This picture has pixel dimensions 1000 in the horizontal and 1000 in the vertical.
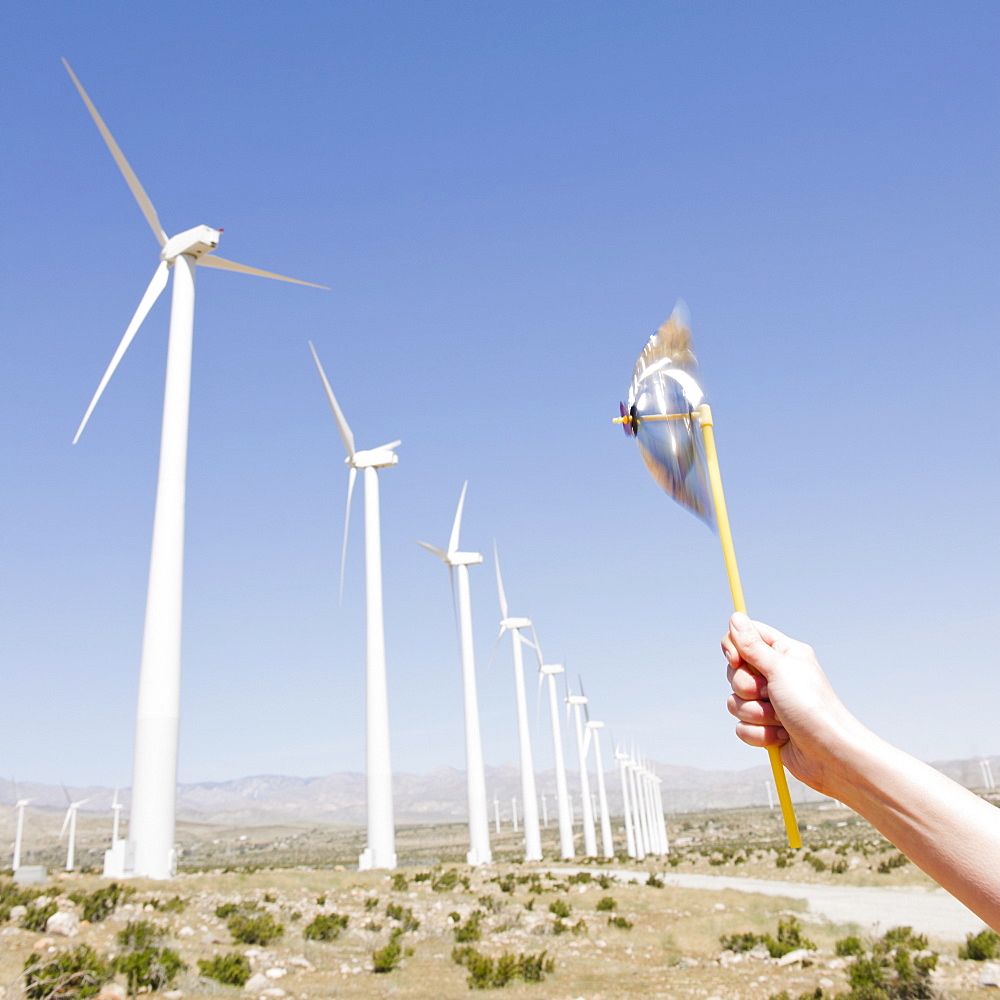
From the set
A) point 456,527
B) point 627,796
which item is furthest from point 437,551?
point 627,796

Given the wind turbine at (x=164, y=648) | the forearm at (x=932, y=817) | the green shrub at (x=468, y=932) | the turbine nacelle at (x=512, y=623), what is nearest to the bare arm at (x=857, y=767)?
the forearm at (x=932, y=817)

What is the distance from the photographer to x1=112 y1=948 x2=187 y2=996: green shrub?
560 inches

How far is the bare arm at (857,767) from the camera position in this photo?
2229 mm

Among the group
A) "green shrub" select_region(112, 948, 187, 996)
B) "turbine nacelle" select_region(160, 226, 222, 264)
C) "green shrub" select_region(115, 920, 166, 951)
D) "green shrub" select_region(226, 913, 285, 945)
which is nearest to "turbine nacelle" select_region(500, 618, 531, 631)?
"turbine nacelle" select_region(160, 226, 222, 264)

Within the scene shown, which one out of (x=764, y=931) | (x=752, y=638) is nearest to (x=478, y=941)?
(x=764, y=931)

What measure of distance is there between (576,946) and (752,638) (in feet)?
72.1

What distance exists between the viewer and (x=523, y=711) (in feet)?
215

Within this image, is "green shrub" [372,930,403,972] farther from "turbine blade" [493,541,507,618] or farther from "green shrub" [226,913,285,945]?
"turbine blade" [493,541,507,618]


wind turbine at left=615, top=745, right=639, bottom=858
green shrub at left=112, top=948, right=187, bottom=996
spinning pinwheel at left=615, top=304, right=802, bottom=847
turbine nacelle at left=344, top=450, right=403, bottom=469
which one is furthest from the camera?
wind turbine at left=615, top=745, right=639, bottom=858

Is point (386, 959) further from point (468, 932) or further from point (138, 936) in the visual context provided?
point (138, 936)

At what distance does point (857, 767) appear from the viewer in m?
2.46

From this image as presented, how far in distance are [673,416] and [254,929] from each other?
20.3 m

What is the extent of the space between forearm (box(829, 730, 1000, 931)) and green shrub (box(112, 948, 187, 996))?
15087mm

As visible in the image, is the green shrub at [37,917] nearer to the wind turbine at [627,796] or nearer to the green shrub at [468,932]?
the green shrub at [468,932]
